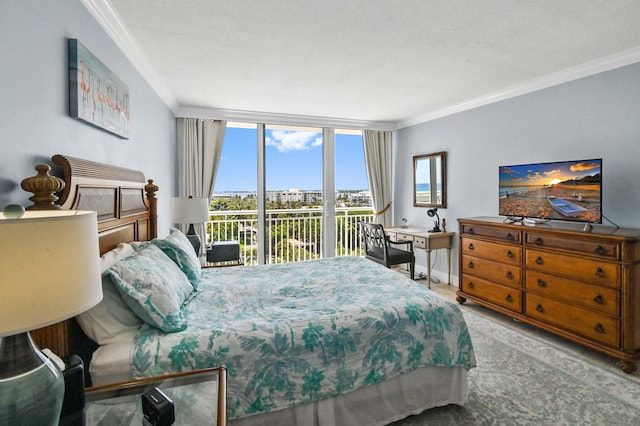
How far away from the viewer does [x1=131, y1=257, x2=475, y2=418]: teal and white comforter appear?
59.1 inches

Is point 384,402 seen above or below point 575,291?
below

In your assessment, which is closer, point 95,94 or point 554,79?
point 95,94

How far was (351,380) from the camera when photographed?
1684mm

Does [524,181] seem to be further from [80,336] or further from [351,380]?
[80,336]

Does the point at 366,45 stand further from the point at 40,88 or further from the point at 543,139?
the point at 543,139

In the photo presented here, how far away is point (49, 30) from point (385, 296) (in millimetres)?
2214

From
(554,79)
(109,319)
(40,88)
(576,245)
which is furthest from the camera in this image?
(554,79)

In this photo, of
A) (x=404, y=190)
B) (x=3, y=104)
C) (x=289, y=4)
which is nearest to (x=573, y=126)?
(x=404, y=190)

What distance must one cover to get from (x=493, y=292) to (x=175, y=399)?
3.25m

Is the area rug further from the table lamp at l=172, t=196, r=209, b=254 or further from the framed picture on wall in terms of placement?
the table lamp at l=172, t=196, r=209, b=254

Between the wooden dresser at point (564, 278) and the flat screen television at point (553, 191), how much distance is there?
0.15 meters

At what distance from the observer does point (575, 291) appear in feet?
8.79

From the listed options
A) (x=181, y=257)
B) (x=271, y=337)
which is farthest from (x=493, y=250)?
(x=181, y=257)

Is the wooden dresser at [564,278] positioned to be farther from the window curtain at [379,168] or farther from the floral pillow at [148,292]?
the floral pillow at [148,292]
